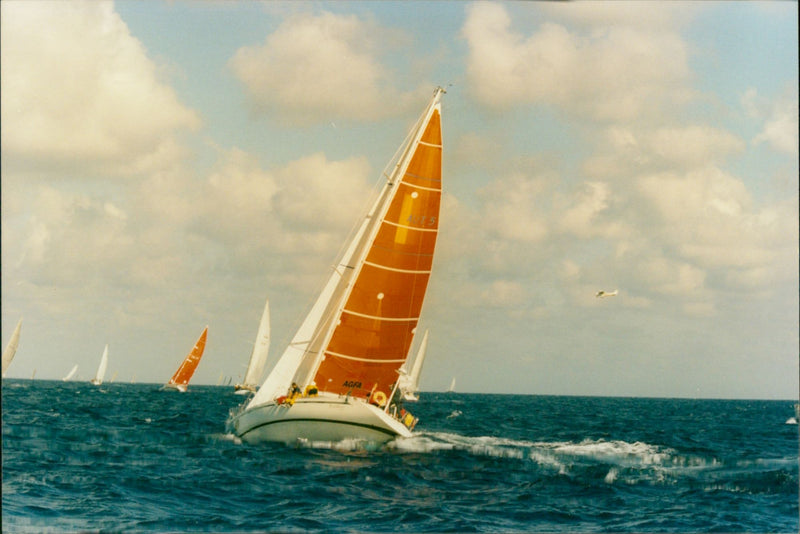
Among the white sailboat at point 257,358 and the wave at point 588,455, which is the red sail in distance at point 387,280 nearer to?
the wave at point 588,455

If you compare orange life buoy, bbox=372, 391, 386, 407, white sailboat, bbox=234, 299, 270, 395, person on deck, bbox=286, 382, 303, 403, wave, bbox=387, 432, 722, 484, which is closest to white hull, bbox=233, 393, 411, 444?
person on deck, bbox=286, 382, 303, 403

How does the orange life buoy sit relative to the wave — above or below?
above

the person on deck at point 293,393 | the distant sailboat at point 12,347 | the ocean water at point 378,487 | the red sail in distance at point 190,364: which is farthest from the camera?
the red sail in distance at point 190,364

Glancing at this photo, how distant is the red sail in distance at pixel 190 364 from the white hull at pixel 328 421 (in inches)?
2433

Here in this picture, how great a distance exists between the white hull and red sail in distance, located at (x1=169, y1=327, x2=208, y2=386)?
61787mm

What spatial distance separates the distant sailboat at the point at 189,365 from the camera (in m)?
85.2

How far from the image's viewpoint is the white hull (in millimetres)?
23844

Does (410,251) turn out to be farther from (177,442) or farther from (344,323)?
(177,442)

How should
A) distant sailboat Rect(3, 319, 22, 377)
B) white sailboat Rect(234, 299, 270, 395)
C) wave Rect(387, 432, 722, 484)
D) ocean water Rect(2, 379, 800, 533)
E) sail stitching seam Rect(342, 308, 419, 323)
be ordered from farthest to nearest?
white sailboat Rect(234, 299, 270, 395), distant sailboat Rect(3, 319, 22, 377), sail stitching seam Rect(342, 308, 419, 323), wave Rect(387, 432, 722, 484), ocean water Rect(2, 379, 800, 533)

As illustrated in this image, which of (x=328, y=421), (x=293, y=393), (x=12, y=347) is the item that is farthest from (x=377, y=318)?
(x=12, y=347)

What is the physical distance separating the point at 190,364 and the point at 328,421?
7004 cm

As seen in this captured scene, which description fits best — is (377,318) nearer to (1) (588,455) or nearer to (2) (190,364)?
(1) (588,455)

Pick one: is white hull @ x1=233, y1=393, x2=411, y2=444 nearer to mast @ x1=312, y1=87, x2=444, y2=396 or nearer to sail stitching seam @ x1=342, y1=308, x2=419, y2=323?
mast @ x1=312, y1=87, x2=444, y2=396

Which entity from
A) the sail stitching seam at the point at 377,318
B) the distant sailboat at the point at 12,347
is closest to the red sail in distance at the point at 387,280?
the sail stitching seam at the point at 377,318
